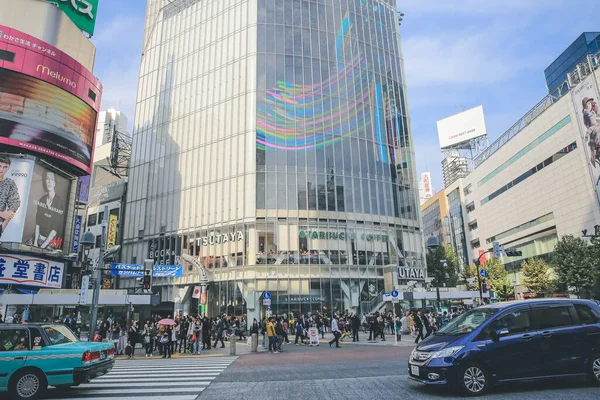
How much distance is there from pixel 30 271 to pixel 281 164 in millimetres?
Result: 26636

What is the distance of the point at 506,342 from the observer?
7.87 meters

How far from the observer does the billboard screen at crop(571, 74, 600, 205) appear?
153ft

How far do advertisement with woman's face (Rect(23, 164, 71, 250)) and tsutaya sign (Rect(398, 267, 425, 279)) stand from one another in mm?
36732

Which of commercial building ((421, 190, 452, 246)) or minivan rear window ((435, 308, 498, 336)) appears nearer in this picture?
minivan rear window ((435, 308, 498, 336))

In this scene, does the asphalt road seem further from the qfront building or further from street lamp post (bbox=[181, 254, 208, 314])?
the qfront building

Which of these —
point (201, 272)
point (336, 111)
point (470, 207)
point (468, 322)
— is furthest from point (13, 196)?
point (470, 207)

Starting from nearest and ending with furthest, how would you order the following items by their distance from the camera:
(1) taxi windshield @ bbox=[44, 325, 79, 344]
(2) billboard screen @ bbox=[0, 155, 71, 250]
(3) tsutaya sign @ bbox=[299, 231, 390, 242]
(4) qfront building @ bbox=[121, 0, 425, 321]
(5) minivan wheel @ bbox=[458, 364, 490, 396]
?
(5) minivan wheel @ bbox=[458, 364, 490, 396]
(1) taxi windshield @ bbox=[44, 325, 79, 344]
(2) billboard screen @ bbox=[0, 155, 71, 250]
(4) qfront building @ bbox=[121, 0, 425, 321]
(3) tsutaya sign @ bbox=[299, 231, 390, 242]

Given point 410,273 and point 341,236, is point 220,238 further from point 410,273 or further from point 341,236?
point 410,273

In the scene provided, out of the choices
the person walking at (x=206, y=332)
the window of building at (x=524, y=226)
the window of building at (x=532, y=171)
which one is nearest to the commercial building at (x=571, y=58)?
the window of building at (x=532, y=171)

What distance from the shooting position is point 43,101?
130ft

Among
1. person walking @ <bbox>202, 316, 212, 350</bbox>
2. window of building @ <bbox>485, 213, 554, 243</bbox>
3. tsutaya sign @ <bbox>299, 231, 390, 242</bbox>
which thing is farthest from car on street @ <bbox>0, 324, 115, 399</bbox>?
window of building @ <bbox>485, 213, 554, 243</bbox>

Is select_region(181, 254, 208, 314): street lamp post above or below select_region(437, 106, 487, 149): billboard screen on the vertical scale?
below

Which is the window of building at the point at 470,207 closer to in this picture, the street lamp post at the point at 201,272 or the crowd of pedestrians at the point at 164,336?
the street lamp post at the point at 201,272

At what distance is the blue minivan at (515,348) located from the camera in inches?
301
